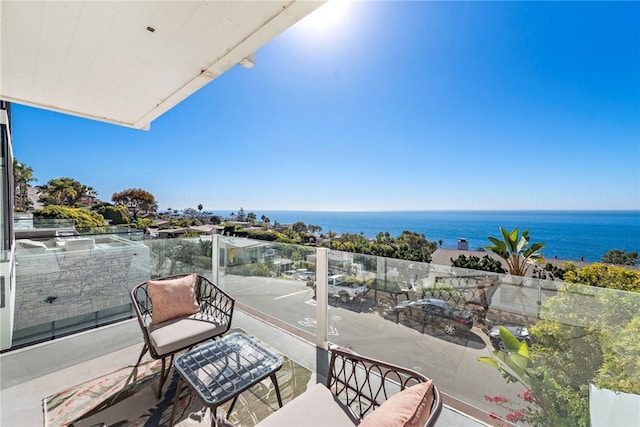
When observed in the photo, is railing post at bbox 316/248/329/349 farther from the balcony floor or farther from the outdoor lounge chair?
the outdoor lounge chair

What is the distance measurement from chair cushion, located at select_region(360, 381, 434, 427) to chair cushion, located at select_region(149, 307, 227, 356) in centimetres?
183

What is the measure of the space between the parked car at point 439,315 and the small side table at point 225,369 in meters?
1.28

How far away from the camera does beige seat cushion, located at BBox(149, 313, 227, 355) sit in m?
2.12

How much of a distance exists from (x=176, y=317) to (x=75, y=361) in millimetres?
1117

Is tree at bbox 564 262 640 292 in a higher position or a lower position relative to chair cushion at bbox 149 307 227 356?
higher

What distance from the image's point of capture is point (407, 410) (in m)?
0.93

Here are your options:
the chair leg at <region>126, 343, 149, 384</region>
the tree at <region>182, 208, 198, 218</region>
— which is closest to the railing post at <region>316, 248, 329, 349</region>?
the chair leg at <region>126, 343, 149, 384</region>

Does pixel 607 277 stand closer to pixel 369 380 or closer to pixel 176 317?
pixel 369 380

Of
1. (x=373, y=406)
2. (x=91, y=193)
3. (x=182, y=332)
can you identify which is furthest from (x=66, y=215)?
(x=373, y=406)

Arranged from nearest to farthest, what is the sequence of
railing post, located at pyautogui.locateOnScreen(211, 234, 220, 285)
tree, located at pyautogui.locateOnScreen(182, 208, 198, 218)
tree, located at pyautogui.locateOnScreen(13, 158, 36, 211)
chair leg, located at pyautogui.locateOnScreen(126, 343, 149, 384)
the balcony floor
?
1. the balcony floor
2. chair leg, located at pyautogui.locateOnScreen(126, 343, 149, 384)
3. railing post, located at pyautogui.locateOnScreen(211, 234, 220, 285)
4. tree, located at pyautogui.locateOnScreen(13, 158, 36, 211)
5. tree, located at pyautogui.locateOnScreen(182, 208, 198, 218)

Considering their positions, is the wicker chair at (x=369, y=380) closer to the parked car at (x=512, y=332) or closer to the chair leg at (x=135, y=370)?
the parked car at (x=512, y=332)

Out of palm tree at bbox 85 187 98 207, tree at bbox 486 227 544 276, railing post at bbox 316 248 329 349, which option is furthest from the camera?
palm tree at bbox 85 187 98 207

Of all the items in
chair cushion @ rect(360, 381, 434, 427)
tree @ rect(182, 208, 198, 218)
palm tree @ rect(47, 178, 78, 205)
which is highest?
palm tree @ rect(47, 178, 78, 205)

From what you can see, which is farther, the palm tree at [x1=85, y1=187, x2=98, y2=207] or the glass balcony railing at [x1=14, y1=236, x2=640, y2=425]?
the palm tree at [x1=85, y1=187, x2=98, y2=207]
